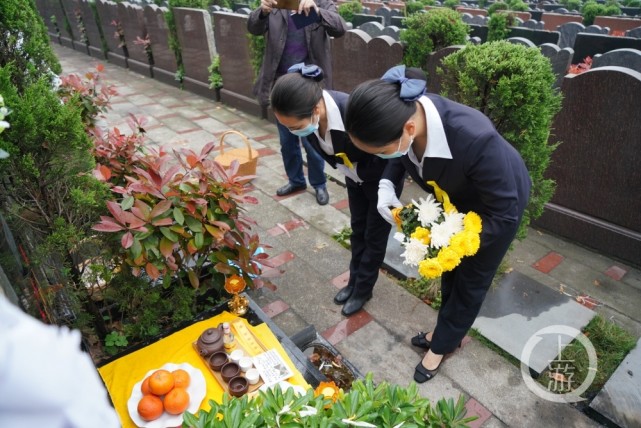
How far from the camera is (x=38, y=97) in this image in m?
1.76

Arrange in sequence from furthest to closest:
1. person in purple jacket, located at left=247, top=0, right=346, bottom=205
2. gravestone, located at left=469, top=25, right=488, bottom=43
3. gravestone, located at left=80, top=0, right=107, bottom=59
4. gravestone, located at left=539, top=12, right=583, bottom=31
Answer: gravestone, located at left=539, top=12, right=583, bottom=31 → gravestone, located at left=80, top=0, right=107, bottom=59 → gravestone, located at left=469, top=25, right=488, bottom=43 → person in purple jacket, located at left=247, top=0, right=346, bottom=205

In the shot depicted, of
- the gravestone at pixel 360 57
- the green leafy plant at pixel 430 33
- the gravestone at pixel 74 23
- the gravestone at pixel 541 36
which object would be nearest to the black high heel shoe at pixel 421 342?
the green leafy plant at pixel 430 33

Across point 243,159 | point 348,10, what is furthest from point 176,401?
point 348,10

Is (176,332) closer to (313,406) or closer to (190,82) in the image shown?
(313,406)

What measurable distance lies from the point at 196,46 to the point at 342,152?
6.41m

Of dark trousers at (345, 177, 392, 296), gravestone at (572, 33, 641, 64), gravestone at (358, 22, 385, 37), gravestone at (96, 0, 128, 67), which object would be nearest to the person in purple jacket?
dark trousers at (345, 177, 392, 296)

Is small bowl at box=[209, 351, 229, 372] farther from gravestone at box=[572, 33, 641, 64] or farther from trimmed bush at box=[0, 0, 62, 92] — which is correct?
gravestone at box=[572, 33, 641, 64]

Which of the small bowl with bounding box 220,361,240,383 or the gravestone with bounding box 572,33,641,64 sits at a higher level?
the gravestone with bounding box 572,33,641,64

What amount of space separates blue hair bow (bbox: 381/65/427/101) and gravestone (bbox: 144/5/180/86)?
7798 millimetres

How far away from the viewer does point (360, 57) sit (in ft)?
17.1

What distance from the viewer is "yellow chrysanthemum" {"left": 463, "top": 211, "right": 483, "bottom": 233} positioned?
1864mm

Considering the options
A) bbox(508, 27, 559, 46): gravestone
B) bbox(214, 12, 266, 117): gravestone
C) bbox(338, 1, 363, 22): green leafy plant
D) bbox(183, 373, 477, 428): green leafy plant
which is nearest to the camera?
bbox(183, 373, 477, 428): green leafy plant

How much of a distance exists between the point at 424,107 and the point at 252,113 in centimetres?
567

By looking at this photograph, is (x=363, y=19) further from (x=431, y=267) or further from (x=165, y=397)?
(x=165, y=397)
